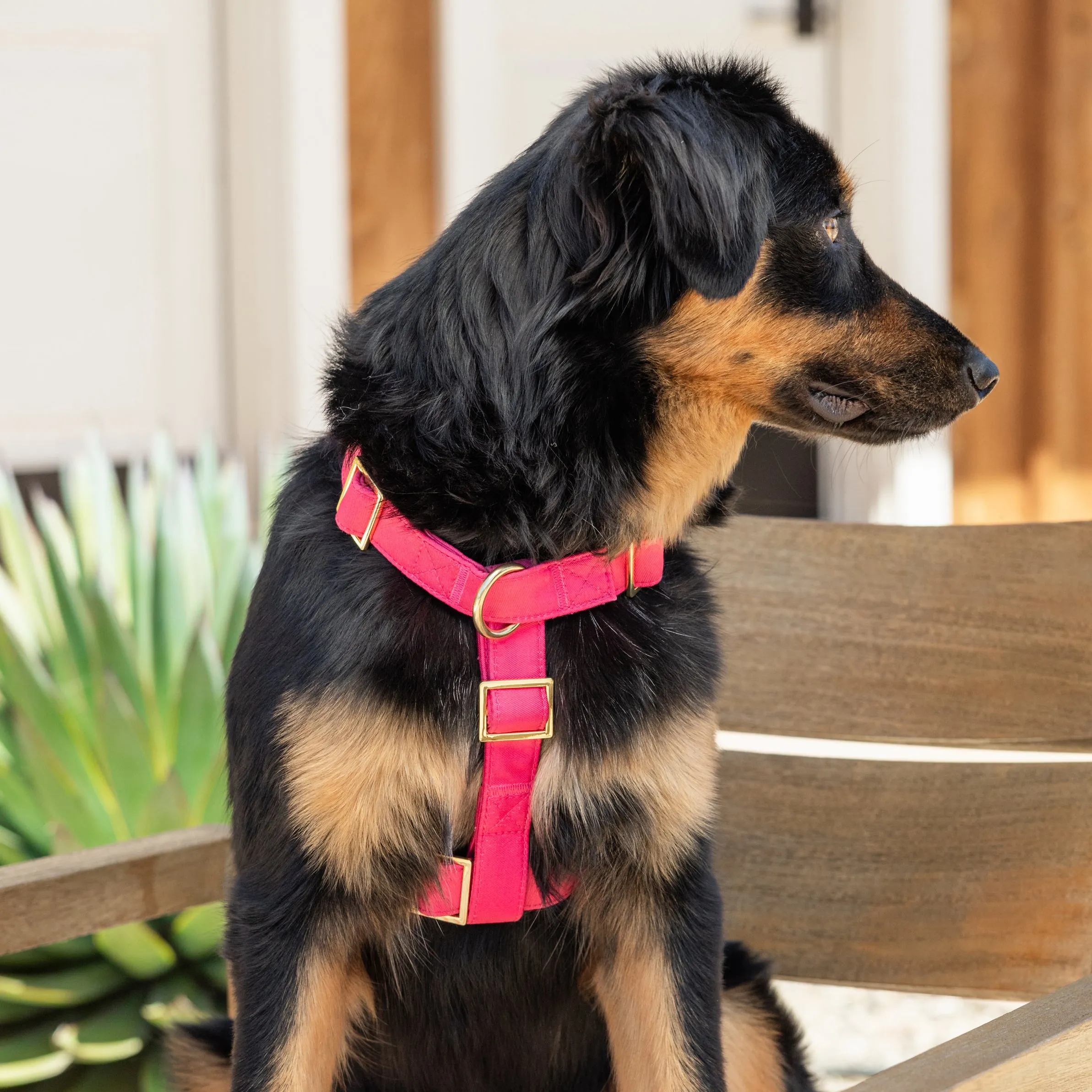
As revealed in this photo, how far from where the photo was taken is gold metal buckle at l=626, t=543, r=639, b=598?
1530 millimetres

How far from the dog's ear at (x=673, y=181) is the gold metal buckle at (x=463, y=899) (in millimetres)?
653

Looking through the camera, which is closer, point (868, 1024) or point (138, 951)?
point (138, 951)

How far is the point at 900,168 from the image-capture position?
365 cm

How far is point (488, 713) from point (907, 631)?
0.87 meters

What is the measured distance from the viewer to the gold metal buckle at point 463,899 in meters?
1.45

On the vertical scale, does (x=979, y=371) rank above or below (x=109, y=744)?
above

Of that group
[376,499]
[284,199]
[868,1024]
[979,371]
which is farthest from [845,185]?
[284,199]

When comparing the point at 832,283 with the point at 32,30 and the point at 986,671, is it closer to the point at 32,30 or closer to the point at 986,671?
the point at 986,671

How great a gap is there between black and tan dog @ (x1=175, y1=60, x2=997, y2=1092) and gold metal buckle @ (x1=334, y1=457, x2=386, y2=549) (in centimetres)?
1

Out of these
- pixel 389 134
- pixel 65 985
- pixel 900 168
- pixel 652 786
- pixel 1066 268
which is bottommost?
pixel 65 985

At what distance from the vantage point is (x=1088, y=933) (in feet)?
6.21

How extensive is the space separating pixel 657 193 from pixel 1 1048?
6.10 feet

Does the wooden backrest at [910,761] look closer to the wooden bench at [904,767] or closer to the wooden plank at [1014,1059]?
the wooden bench at [904,767]

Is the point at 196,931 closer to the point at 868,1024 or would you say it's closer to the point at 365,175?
the point at 868,1024
